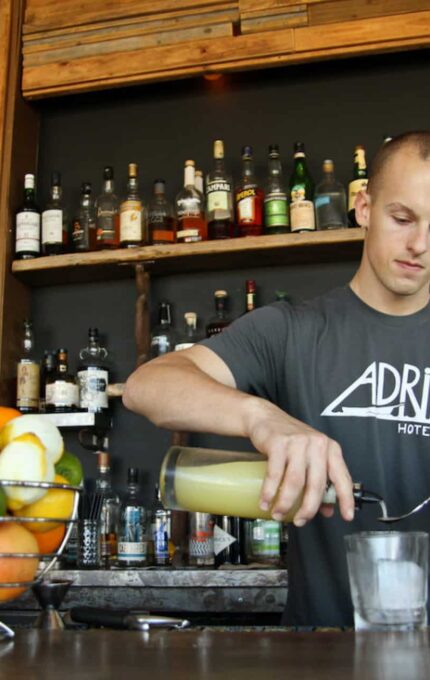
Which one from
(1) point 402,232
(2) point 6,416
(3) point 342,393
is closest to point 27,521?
(2) point 6,416

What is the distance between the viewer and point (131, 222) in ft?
8.16

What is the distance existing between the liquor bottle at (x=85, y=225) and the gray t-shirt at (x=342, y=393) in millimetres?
1318

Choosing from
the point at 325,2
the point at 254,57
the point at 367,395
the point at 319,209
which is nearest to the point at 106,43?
the point at 254,57

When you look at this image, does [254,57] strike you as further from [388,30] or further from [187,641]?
[187,641]

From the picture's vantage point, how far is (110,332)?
2680 mm

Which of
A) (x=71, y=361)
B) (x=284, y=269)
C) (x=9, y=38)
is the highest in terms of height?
(x=9, y=38)

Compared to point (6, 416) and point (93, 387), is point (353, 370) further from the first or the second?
point (93, 387)

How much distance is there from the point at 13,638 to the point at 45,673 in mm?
195

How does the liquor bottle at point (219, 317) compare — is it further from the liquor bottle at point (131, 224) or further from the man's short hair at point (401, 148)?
the man's short hair at point (401, 148)

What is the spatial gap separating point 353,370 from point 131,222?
1310 mm

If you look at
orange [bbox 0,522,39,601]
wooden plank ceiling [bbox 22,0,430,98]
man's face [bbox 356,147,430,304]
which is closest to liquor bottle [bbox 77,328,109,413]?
wooden plank ceiling [bbox 22,0,430,98]

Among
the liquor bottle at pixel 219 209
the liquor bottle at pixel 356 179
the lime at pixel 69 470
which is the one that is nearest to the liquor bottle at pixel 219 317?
the liquor bottle at pixel 219 209

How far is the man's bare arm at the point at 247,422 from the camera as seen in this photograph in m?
0.81

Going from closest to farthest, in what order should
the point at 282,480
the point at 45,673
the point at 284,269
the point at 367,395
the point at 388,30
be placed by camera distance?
1. the point at 45,673
2. the point at 282,480
3. the point at 367,395
4. the point at 388,30
5. the point at 284,269
